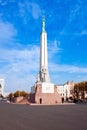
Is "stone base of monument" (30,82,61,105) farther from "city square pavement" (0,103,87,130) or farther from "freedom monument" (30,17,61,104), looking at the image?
"city square pavement" (0,103,87,130)

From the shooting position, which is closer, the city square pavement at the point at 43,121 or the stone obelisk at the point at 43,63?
the city square pavement at the point at 43,121

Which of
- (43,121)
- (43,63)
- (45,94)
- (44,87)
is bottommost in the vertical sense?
(43,121)

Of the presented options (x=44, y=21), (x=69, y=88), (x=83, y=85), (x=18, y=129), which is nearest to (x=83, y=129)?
(x=18, y=129)

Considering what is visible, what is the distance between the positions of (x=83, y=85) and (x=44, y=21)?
101 feet

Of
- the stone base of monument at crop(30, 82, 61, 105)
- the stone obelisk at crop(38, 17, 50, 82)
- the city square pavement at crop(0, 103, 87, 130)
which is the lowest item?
the city square pavement at crop(0, 103, 87, 130)

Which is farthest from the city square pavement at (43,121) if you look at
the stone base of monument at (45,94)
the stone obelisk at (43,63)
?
the stone obelisk at (43,63)

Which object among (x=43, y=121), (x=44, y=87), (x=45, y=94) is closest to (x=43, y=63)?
(x=44, y=87)

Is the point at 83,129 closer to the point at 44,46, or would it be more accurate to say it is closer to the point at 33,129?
the point at 33,129

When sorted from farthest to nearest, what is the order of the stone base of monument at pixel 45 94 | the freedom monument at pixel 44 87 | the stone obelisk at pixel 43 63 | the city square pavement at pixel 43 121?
1. the stone obelisk at pixel 43 63
2. the freedom monument at pixel 44 87
3. the stone base of monument at pixel 45 94
4. the city square pavement at pixel 43 121

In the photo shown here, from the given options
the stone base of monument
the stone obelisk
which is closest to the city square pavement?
the stone base of monument

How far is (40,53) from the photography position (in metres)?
79.8

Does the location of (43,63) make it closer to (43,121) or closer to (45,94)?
(45,94)

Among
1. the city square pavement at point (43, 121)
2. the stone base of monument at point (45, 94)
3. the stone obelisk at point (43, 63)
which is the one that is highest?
the stone obelisk at point (43, 63)

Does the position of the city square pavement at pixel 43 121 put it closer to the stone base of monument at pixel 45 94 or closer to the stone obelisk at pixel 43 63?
the stone base of monument at pixel 45 94
